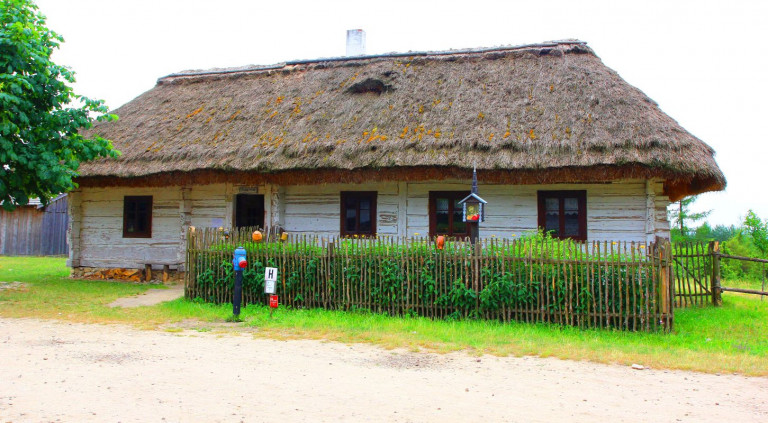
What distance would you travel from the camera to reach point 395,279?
9.24 metres

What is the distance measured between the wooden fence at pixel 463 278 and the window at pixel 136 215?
18.2ft

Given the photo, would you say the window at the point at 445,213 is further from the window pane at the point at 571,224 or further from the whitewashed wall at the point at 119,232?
the whitewashed wall at the point at 119,232

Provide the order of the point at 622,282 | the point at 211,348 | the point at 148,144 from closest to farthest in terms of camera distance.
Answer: the point at 211,348
the point at 622,282
the point at 148,144

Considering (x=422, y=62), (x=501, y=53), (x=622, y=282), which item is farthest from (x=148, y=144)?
(x=622, y=282)

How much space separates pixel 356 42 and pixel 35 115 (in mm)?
9382

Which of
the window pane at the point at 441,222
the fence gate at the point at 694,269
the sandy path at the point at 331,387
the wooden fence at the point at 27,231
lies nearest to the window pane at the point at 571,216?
the fence gate at the point at 694,269

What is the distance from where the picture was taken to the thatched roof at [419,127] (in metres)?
11.1

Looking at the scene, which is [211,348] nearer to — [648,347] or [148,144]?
[648,347]

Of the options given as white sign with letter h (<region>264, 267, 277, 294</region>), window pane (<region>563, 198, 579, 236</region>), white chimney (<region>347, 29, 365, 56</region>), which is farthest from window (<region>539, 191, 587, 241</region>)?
white chimney (<region>347, 29, 365, 56</region>)

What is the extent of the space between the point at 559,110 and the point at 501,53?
3.46m

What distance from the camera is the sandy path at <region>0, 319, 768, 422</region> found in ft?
15.1

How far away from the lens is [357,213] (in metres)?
13.7

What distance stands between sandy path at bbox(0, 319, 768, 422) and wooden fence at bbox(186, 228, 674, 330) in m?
2.14

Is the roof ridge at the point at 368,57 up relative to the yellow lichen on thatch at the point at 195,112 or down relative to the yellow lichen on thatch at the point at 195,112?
up
